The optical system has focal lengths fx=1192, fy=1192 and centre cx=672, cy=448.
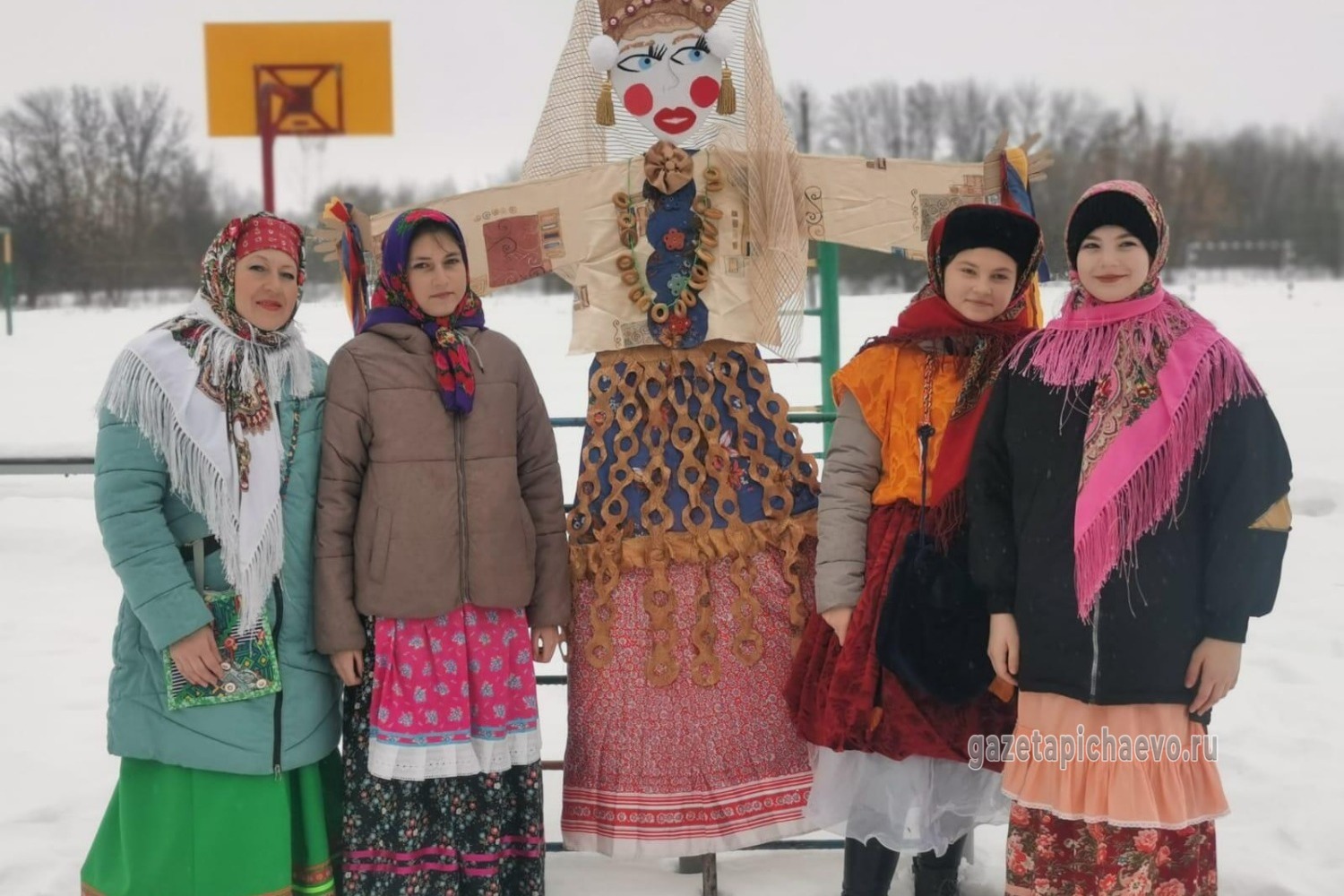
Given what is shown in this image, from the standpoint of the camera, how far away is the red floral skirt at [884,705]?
2.09 m

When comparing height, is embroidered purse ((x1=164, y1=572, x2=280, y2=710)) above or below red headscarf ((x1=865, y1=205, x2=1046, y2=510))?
below

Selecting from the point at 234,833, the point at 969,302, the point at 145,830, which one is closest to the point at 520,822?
the point at 234,833

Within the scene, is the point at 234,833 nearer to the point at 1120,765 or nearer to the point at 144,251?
the point at 1120,765

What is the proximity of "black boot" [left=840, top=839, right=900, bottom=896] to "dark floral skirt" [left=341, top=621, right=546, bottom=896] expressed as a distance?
60 cm

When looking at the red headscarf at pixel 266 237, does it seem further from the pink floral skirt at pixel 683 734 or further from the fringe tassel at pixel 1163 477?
the fringe tassel at pixel 1163 477

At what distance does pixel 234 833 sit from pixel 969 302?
5.25ft

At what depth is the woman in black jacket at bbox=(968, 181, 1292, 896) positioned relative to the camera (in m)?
1.75

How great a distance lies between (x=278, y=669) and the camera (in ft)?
6.91

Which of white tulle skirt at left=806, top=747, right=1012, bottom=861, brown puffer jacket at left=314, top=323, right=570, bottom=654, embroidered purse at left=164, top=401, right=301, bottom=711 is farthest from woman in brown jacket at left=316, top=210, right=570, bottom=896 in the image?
white tulle skirt at left=806, top=747, right=1012, bottom=861

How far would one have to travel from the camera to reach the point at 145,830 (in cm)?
212

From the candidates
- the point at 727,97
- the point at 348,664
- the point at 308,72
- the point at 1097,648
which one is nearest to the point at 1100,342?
the point at 1097,648

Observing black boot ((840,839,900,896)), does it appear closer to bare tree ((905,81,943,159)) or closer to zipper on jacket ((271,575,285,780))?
zipper on jacket ((271,575,285,780))

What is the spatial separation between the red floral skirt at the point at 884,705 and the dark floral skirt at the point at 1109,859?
23 centimetres

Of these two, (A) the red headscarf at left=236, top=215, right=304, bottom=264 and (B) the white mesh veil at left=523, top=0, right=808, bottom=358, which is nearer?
(A) the red headscarf at left=236, top=215, right=304, bottom=264
